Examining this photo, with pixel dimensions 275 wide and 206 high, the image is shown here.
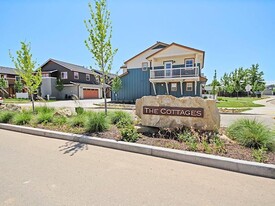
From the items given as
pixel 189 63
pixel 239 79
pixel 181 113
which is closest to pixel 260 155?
pixel 181 113

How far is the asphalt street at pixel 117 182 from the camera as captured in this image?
2.59 m

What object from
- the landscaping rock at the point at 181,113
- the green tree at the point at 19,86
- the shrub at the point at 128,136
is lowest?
the shrub at the point at 128,136

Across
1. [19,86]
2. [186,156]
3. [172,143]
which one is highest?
[19,86]

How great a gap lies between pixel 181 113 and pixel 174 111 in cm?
24

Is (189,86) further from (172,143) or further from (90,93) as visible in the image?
(90,93)

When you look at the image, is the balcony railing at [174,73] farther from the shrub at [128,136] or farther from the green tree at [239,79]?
the green tree at [239,79]

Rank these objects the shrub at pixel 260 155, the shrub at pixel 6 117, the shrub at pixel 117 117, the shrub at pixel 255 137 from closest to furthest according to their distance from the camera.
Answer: the shrub at pixel 260 155, the shrub at pixel 255 137, the shrub at pixel 117 117, the shrub at pixel 6 117

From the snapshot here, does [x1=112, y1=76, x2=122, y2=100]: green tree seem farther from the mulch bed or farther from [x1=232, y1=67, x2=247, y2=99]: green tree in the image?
[x1=232, y1=67, x2=247, y2=99]: green tree

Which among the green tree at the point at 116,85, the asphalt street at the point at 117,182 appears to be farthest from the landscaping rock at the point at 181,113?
the green tree at the point at 116,85

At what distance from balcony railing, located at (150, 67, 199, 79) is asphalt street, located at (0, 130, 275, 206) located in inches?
696

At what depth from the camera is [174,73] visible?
2109 centimetres

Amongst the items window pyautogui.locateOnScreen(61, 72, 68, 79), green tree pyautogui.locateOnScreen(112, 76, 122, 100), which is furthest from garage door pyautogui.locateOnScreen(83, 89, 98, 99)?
green tree pyautogui.locateOnScreen(112, 76, 122, 100)

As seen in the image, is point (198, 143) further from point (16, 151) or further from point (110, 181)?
point (16, 151)

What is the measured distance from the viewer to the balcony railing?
20031mm
